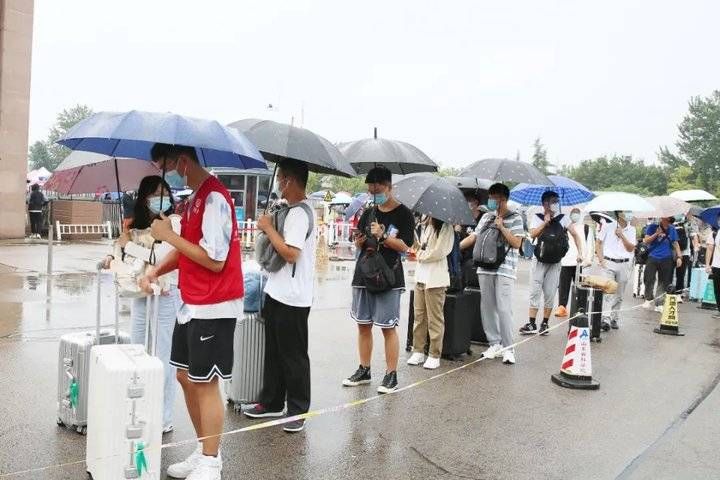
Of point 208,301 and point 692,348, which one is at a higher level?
point 208,301

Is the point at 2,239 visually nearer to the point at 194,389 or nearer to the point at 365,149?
the point at 365,149

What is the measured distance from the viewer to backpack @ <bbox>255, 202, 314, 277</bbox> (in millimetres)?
4301

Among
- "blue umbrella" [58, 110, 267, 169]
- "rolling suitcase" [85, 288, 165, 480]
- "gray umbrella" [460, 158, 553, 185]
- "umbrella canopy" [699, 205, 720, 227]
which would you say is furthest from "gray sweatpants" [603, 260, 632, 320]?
"rolling suitcase" [85, 288, 165, 480]

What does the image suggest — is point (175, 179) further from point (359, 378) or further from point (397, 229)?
point (359, 378)

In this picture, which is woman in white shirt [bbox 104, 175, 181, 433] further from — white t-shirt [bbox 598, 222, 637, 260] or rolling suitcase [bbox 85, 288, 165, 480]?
white t-shirt [bbox 598, 222, 637, 260]

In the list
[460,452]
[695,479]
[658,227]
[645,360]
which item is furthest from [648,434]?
[658,227]

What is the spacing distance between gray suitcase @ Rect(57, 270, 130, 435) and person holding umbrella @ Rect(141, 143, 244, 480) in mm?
871

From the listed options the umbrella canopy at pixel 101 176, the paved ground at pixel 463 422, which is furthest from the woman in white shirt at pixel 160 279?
the paved ground at pixel 463 422

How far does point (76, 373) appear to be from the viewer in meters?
4.17

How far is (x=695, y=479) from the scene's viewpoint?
4098 mm

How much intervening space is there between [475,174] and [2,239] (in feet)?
52.3

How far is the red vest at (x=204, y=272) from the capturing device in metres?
3.46

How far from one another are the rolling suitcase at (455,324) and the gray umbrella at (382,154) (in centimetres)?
147

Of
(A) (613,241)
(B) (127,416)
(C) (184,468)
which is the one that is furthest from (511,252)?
(B) (127,416)
